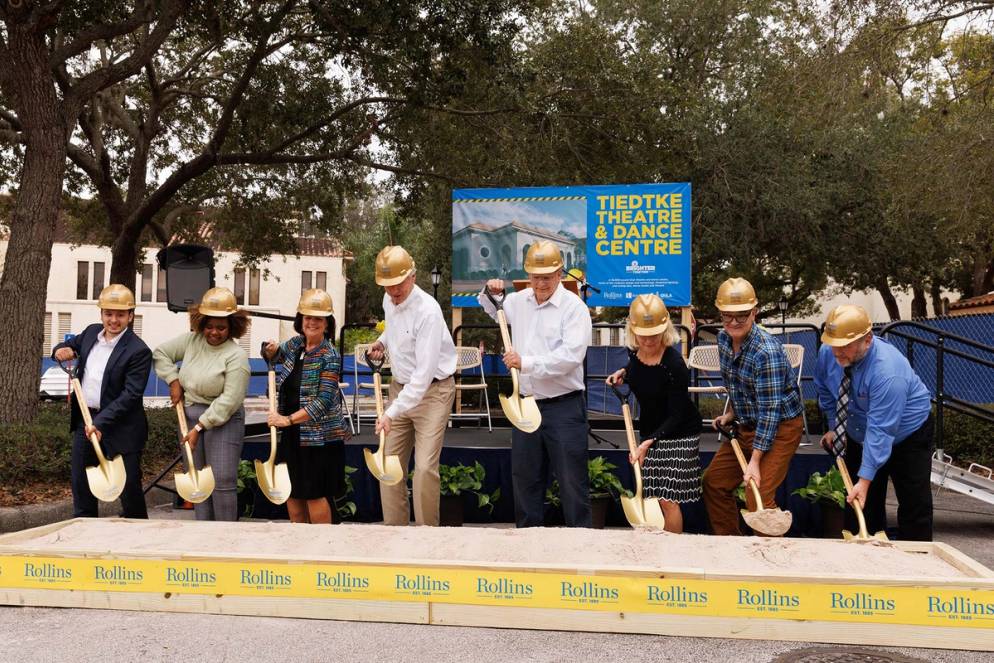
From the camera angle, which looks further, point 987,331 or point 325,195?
point 325,195

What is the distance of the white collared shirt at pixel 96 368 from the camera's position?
5332 millimetres

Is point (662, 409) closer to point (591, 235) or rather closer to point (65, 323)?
point (591, 235)

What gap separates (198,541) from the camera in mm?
4656

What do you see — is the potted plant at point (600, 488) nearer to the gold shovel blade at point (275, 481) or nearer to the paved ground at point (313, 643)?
the gold shovel blade at point (275, 481)

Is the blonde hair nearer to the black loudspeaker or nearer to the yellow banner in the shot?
the yellow banner

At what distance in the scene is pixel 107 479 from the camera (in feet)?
17.2

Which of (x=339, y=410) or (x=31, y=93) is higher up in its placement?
(x=31, y=93)

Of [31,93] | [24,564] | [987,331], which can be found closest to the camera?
[24,564]

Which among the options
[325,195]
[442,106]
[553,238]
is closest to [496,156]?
[442,106]

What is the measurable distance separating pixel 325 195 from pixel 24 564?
546 inches

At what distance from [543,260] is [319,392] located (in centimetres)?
150

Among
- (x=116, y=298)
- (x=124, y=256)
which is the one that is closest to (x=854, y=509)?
(x=116, y=298)

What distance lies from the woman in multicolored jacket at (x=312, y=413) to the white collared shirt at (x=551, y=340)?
111 cm

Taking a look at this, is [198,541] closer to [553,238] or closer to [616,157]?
[553,238]
